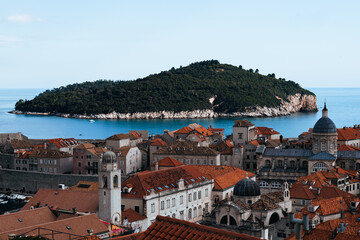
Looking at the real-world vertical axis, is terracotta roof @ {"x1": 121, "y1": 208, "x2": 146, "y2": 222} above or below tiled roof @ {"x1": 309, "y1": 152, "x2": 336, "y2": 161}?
below

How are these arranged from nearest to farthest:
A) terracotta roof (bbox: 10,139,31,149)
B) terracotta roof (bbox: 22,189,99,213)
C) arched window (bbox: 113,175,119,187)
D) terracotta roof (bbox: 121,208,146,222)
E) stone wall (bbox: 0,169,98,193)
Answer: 1. arched window (bbox: 113,175,119,187)
2. terracotta roof (bbox: 121,208,146,222)
3. terracotta roof (bbox: 22,189,99,213)
4. stone wall (bbox: 0,169,98,193)
5. terracotta roof (bbox: 10,139,31,149)

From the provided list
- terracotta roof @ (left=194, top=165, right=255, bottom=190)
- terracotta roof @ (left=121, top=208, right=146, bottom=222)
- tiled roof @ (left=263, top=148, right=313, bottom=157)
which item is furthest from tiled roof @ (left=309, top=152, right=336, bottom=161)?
terracotta roof @ (left=121, top=208, right=146, bottom=222)

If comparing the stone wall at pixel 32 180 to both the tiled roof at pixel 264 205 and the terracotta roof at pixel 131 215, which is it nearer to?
the terracotta roof at pixel 131 215

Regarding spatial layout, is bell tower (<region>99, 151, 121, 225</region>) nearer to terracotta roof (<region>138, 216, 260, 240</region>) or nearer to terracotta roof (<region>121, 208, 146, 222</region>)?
terracotta roof (<region>121, 208, 146, 222</region>)

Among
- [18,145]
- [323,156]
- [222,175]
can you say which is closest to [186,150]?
[222,175]

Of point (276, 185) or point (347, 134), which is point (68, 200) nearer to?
point (276, 185)

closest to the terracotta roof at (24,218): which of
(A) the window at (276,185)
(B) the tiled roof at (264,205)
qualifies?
(B) the tiled roof at (264,205)
